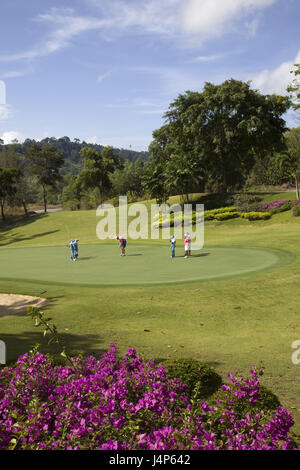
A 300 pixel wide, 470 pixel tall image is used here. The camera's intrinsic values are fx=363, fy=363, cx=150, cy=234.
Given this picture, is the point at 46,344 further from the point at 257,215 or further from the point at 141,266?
the point at 257,215

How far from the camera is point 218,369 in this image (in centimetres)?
905

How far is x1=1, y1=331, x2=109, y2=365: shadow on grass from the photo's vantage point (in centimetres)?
1001

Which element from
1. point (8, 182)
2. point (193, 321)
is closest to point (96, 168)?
point (8, 182)

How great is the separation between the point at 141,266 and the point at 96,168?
206 ft

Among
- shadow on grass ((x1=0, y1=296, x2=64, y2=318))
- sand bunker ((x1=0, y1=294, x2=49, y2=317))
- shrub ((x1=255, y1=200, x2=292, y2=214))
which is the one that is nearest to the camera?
shadow on grass ((x1=0, y1=296, x2=64, y2=318))

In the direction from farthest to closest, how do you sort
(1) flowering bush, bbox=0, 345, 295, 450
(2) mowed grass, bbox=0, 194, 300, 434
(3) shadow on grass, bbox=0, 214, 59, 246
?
(3) shadow on grass, bbox=0, 214, 59, 246
(2) mowed grass, bbox=0, 194, 300, 434
(1) flowering bush, bbox=0, 345, 295, 450

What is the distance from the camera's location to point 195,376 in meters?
7.55

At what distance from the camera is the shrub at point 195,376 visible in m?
7.43

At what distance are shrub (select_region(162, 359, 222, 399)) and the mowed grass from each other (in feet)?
3.43

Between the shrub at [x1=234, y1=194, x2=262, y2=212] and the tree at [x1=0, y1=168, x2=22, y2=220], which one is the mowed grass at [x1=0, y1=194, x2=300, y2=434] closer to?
the shrub at [x1=234, y1=194, x2=262, y2=212]

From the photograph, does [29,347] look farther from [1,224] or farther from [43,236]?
[1,224]

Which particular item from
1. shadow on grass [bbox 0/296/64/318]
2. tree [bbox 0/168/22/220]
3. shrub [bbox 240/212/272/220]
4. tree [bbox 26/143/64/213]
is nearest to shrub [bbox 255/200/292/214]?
shrub [bbox 240/212/272/220]

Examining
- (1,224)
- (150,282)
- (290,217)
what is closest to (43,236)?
(1,224)
